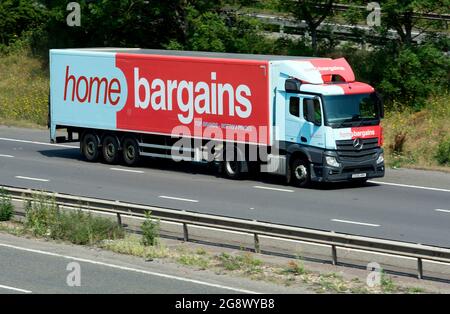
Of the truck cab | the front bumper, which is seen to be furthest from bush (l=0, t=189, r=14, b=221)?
the front bumper

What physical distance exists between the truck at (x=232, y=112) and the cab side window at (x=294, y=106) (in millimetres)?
25

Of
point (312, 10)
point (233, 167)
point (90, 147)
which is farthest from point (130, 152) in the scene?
point (312, 10)

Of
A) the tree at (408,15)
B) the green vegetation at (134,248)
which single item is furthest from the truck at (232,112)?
the green vegetation at (134,248)

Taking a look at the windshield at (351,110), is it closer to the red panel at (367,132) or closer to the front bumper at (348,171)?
the red panel at (367,132)

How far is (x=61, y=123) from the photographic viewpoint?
33.0 metres

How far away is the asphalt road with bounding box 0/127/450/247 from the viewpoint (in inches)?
891

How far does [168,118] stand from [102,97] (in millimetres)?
2777

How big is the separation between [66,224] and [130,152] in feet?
35.9

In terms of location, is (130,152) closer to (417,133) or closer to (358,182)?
(358,182)

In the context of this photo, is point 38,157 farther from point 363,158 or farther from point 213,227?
point 213,227

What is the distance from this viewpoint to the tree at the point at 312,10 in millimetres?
40219

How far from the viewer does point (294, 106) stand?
27469 mm
